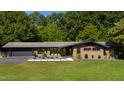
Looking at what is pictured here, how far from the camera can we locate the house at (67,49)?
32562mm

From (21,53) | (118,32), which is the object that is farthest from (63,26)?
(118,32)

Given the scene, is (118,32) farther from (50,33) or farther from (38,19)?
(38,19)

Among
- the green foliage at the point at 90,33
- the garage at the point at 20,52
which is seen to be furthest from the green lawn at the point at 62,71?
the green foliage at the point at 90,33

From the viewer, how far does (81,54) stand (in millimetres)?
35312

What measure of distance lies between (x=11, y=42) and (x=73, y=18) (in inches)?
329

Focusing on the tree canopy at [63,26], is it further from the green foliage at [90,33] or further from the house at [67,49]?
the house at [67,49]

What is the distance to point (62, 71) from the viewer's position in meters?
24.9

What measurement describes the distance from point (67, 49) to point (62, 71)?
1008 cm

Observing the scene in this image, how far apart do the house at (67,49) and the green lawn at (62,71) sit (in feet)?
13.2

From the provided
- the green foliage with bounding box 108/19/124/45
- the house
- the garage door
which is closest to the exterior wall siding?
the house

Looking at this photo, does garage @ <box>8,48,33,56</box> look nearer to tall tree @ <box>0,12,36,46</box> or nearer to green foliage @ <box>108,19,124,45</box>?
tall tree @ <box>0,12,36,46</box>
